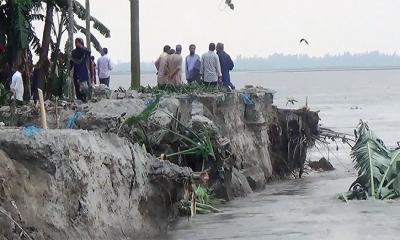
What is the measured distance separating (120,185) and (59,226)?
1708mm

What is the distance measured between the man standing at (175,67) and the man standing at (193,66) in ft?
2.07

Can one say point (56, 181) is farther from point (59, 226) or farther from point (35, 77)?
point (35, 77)

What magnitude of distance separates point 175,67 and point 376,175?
6.23 meters

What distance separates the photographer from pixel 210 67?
20.9 m

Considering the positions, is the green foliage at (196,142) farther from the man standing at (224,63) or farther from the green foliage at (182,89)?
the man standing at (224,63)

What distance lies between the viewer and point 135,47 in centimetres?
2189

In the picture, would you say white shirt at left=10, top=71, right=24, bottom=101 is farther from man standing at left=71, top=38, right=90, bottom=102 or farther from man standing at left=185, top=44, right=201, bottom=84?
man standing at left=185, top=44, right=201, bottom=84

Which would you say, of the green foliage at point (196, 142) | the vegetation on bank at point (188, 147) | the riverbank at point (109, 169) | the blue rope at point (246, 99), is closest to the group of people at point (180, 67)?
the blue rope at point (246, 99)

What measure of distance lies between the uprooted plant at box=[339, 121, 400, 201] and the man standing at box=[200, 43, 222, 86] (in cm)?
466

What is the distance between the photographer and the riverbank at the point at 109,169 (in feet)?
31.8

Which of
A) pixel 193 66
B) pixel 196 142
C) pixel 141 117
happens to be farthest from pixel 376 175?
pixel 193 66

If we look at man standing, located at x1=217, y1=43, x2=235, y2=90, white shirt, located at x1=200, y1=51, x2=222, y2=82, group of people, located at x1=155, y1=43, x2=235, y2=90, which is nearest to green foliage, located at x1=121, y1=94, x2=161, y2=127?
group of people, located at x1=155, y1=43, x2=235, y2=90

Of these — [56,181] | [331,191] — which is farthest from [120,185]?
[331,191]

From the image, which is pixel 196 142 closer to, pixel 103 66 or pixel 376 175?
pixel 376 175
